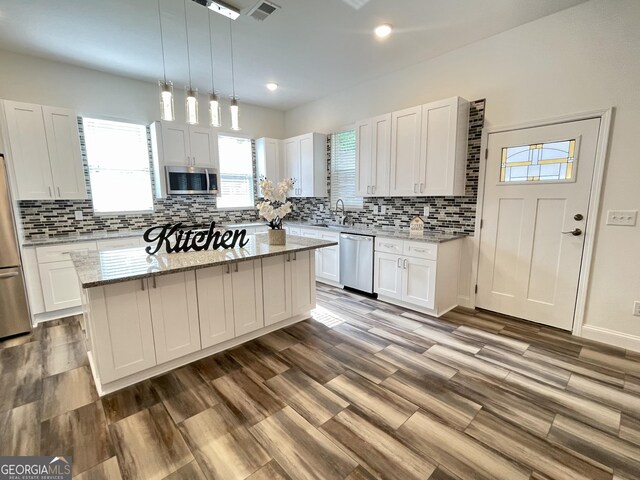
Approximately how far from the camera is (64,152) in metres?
3.48

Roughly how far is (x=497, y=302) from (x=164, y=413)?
349 cm

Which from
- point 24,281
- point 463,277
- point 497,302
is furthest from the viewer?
point 463,277

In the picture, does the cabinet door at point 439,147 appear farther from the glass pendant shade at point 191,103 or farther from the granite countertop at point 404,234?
the glass pendant shade at point 191,103

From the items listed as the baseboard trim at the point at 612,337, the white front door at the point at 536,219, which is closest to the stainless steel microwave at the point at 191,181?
the white front door at the point at 536,219

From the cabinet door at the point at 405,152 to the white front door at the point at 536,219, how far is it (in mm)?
800

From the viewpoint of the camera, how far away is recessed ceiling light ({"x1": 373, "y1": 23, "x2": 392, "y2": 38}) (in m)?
2.87

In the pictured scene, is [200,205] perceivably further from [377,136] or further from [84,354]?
[377,136]

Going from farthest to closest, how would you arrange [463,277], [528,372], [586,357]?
[463,277], [586,357], [528,372]

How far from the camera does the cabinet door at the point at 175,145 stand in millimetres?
4211

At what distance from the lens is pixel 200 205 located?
16.2 ft

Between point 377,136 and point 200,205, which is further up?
point 377,136

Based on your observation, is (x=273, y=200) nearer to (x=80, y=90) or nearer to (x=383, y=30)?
(x=383, y=30)

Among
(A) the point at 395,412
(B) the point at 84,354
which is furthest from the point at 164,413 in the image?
(A) the point at 395,412

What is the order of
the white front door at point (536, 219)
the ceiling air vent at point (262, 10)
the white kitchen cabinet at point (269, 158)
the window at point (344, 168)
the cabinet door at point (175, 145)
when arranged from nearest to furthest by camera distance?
the ceiling air vent at point (262, 10) < the white front door at point (536, 219) < the cabinet door at point (175, 145) < the window at point (344, 168) < the white kitchen cabinet at point (269, 158)
